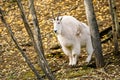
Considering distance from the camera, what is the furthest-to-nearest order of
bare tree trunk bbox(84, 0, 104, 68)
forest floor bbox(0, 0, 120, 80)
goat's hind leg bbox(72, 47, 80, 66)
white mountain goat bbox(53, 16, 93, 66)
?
goat's hind leg bbox(72, 47, 80, 66) → white mountain goat bbox(53, 16, 93, 66) → forest floor bbox(0, 0, 120, 80) → bare tree trunk bbox(84, 0, 104, 68)

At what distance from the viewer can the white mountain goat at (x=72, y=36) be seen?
8.57m

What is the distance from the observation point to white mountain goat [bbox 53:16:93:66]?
8570mm

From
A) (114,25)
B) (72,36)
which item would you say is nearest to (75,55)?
(72,36)

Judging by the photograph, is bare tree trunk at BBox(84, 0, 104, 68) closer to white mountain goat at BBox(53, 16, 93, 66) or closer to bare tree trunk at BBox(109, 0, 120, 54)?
white mountain goat at BBox(53, 16, 93, 66)

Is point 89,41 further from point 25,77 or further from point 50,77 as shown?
point 50,77

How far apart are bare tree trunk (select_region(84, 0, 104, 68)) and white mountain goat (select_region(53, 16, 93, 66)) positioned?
72 cm

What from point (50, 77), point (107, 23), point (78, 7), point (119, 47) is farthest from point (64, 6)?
point (50, 77)

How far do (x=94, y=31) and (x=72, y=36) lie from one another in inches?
31.9

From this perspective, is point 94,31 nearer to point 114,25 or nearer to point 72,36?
point 72,36

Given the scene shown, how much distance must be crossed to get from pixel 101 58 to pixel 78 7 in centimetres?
599

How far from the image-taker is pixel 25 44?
1155 cm

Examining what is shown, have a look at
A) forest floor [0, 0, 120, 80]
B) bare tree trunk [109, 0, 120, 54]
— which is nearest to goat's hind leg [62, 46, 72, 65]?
forest floor [0, 0, 120, 80]

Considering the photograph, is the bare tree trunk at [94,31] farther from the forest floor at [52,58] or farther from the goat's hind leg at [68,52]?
the goat's hind leg at [68,52]

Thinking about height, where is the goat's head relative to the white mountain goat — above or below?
above
